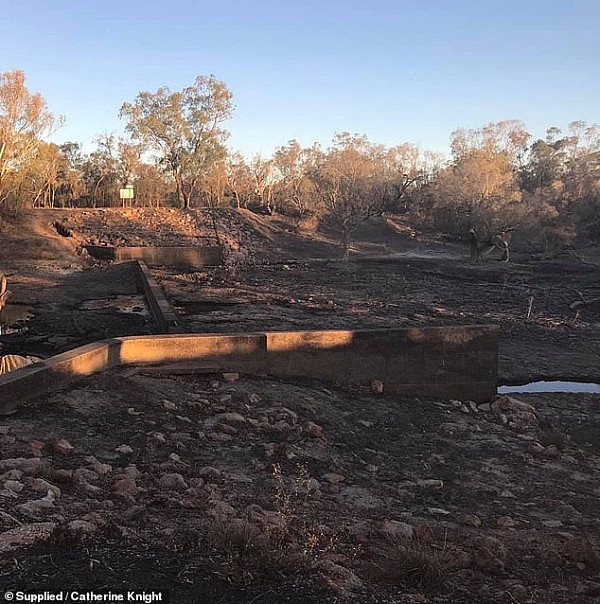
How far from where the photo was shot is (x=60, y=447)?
226 inches

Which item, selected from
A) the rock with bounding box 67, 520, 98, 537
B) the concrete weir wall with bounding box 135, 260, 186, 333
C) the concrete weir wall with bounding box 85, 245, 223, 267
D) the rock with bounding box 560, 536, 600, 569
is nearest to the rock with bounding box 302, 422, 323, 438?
the rock with bounding box 560, 536, 600, 569

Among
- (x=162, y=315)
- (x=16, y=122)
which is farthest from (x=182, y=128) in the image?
(x=162, y=315)

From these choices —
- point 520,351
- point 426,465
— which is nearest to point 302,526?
point 426,465

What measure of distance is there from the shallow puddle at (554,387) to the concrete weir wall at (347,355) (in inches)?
79.3

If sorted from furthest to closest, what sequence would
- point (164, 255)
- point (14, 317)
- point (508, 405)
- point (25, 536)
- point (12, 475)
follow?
point (164, 255) → point (14, 317) → point (508, 405) → point (12, 475) → point (25, 536)

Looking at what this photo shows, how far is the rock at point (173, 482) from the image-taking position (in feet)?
17.2

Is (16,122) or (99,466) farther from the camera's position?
(16,122)

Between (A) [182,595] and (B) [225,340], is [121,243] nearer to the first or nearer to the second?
(B) [225,340]

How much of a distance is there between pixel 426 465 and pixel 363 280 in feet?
76.9

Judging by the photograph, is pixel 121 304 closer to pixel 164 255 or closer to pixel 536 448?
pixel 164 255

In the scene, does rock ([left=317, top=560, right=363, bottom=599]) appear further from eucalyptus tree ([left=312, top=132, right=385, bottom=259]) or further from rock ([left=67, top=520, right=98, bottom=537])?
eucalyptus tree ([left=312, top=132, right=385, bottom=259])

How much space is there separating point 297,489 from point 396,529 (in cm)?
130

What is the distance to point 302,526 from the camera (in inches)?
178

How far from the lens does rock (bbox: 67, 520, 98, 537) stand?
378 centimetres
